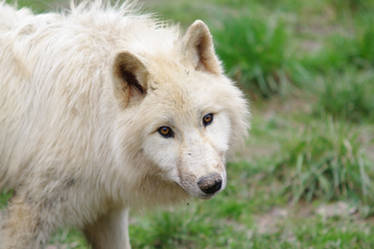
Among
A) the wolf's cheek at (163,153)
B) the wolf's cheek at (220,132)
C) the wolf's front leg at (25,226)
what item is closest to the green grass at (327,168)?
the wolf's cheek at (220,132)

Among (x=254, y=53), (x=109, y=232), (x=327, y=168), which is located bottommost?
(x=109, y=232)

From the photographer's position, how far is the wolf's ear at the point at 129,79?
3.88 m

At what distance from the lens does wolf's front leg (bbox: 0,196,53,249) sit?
13.2 ft

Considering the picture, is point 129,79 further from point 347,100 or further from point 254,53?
point 254,53

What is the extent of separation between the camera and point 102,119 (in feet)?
13.4

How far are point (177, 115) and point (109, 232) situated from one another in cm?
138

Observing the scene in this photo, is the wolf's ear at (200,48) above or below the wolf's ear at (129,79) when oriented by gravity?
above

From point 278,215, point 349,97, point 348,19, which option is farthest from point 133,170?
point 348,19

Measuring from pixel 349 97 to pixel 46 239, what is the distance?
4.82 metres

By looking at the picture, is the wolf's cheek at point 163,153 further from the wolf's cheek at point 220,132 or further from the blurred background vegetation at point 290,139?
the blurred background vegetation at point 290,139

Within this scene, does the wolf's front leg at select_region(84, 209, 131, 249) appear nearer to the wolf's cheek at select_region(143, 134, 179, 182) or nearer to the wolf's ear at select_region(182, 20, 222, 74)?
the wolf's cheek at select_region(143, 134, 179, 182)

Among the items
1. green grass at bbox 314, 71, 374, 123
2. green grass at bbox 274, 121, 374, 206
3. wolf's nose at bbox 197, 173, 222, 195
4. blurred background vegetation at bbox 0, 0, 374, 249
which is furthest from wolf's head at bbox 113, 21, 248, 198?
green grass at bbox 314, 71, 374, 123

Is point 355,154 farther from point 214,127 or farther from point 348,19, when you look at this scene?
point 348,19

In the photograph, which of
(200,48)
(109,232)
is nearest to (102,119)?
(200,48)
